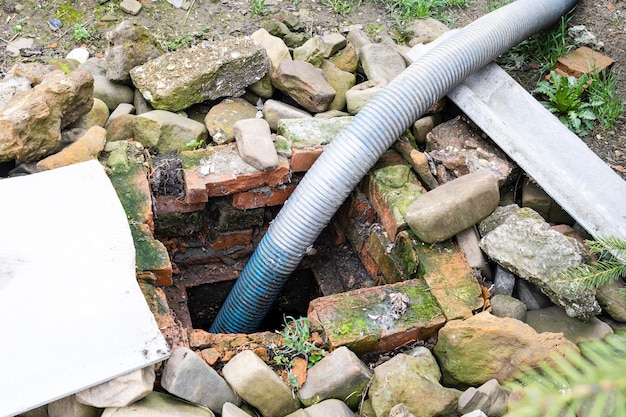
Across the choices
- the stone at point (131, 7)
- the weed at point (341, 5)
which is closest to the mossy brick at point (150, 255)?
the stone at point (131, 7)

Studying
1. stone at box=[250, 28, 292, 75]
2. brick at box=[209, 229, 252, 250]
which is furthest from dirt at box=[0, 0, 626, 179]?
brick at box=[209, 229, 252, 250]

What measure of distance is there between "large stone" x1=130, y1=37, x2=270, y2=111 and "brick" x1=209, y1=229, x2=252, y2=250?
0.77 metres

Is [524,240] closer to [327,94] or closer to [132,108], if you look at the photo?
[327,94]

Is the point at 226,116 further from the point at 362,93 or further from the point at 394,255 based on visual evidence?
the point at 394,255

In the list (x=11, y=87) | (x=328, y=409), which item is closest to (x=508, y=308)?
(x=328, y=409)

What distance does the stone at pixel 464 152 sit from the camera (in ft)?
10.2

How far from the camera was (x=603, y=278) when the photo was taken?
229cm

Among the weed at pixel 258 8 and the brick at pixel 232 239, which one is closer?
the brick at pixel 232 239

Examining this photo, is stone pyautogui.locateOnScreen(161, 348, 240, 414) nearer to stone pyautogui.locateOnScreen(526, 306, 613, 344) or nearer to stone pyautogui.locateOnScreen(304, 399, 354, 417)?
stone pyautogui.locateOnScreen(304, 399, 354, 417)

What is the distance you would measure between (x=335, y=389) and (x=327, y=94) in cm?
171

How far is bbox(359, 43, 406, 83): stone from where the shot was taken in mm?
3564

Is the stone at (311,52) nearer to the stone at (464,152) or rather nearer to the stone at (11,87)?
the stone at (464,152)

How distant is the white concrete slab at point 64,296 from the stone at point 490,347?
1.20 meters

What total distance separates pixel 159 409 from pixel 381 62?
2.41m
